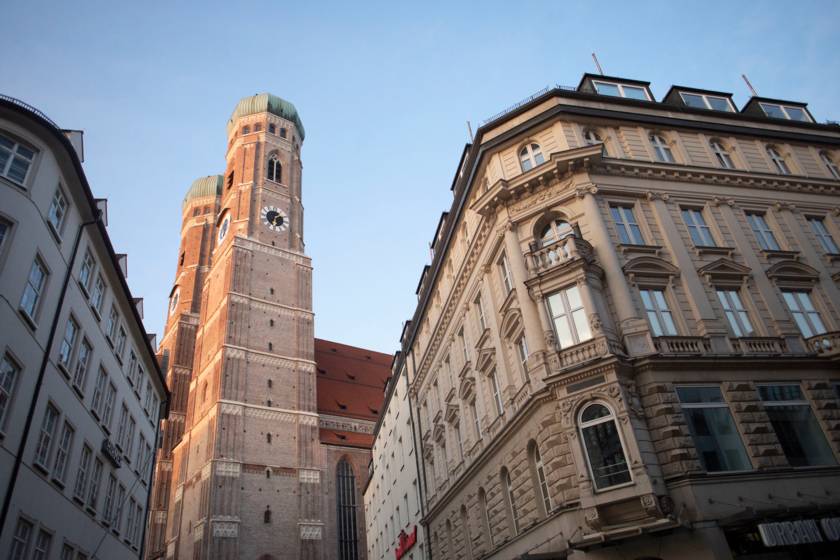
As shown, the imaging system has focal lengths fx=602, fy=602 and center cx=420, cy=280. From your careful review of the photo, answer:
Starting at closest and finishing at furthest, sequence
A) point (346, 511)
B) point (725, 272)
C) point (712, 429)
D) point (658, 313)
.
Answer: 1. point (712, 429)
2. point (658, 313)
3. point (725, 272)
4. point (346, 511)

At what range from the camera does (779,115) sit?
956 inches

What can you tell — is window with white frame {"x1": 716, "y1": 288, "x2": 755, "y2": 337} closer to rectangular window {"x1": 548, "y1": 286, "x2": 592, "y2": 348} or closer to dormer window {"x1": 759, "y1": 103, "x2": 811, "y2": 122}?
rectangular window {"x1": 548, "y1": 286, "x2": 592, "y2": 348}

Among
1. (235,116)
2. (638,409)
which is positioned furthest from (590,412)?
(235,116)

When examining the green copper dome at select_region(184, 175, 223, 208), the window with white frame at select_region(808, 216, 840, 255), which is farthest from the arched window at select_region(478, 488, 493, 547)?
the green copper dome at select_region(184, 175, 223, 208)

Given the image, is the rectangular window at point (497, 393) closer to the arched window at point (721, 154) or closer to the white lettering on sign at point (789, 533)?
the white lettering on sign at point (789, 533)

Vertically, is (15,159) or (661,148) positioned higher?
(661,148)

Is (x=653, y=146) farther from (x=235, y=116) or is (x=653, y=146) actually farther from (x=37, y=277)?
(x=235, y=116)

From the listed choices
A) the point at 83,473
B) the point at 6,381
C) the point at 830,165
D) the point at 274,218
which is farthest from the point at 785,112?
the point at 274,218

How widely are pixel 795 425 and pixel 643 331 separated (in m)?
4.46

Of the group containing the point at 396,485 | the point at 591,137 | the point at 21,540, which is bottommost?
the point at 21,540

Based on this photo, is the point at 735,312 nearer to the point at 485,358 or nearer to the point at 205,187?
the point at 485,358

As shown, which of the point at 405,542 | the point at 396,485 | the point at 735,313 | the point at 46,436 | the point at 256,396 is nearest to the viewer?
the point at 46,436

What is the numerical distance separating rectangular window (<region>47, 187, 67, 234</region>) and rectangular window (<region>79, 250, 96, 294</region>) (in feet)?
6.72

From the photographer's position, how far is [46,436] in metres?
16.4
